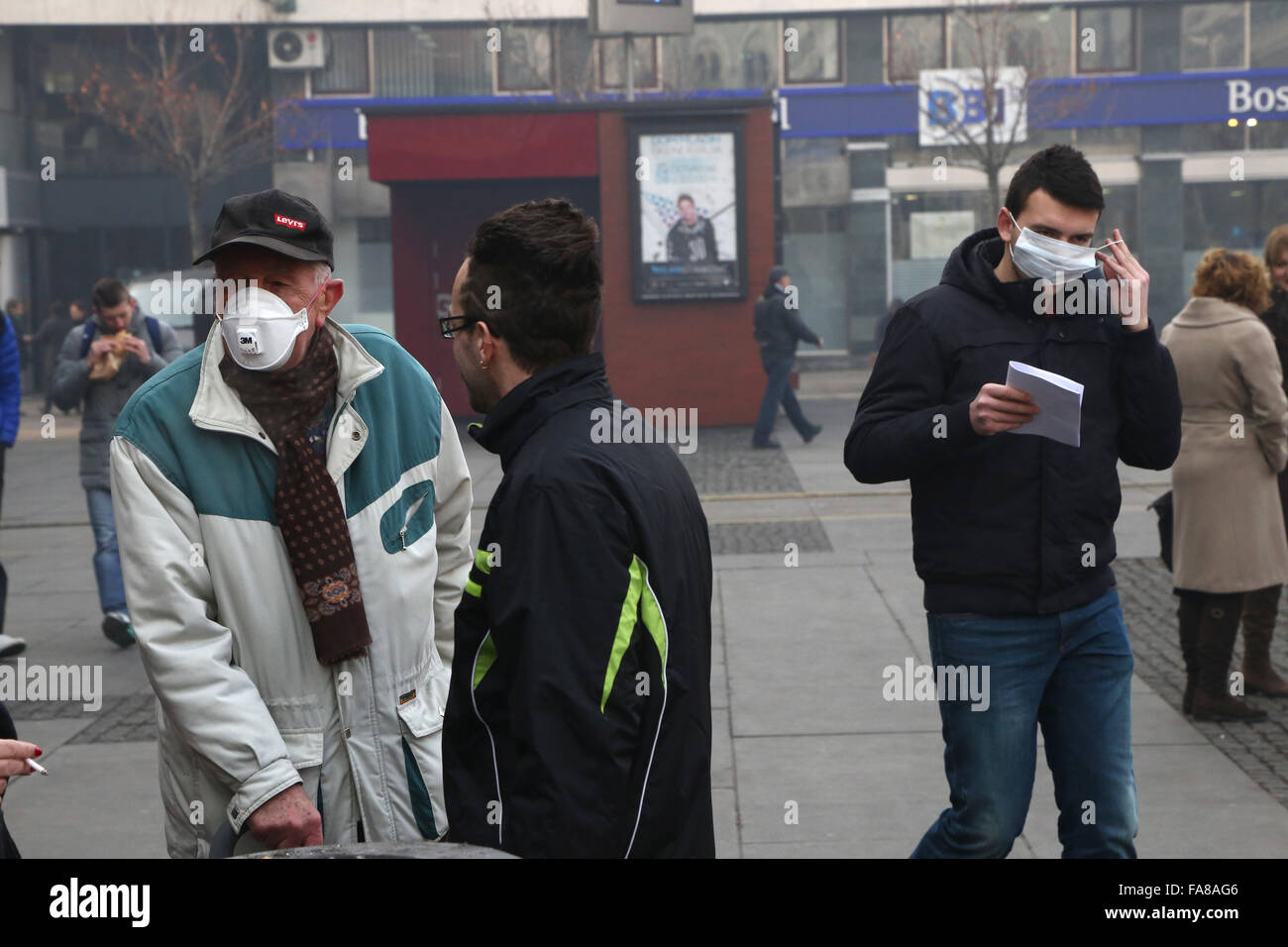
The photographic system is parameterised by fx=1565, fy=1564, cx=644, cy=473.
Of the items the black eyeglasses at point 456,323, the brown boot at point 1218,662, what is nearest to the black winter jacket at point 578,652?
the black eyeglasses at point 456,323

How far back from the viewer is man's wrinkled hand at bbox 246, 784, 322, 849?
2684 millimetres

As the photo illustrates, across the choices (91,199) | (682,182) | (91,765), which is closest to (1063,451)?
(91,765)

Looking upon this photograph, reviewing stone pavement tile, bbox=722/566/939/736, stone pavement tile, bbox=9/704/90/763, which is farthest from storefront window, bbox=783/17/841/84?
stone pavement tile, bbox=9/704/90/763

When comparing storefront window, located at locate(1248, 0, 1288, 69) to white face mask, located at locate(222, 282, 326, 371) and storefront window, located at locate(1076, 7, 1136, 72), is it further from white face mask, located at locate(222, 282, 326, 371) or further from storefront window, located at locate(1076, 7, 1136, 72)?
white face mask, located at locate(222, 282, 326, 371)

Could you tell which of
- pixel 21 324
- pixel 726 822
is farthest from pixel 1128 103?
pixel 726 822

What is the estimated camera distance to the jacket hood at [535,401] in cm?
242

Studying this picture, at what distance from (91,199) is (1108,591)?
3198 cm

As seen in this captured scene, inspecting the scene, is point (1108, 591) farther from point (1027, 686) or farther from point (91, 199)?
point (91, 199)

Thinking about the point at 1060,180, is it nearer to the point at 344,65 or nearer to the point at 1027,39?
the point at 1027,39

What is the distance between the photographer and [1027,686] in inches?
141

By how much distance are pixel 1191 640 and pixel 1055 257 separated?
132 inches

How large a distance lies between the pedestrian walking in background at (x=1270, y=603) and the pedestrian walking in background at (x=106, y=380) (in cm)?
552

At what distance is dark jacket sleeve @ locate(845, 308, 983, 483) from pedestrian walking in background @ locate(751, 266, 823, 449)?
12.1 m

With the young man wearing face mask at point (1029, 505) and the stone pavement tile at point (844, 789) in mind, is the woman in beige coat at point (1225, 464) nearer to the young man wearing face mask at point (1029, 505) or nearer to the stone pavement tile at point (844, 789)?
the stone pavement tile at point (844, 789)
